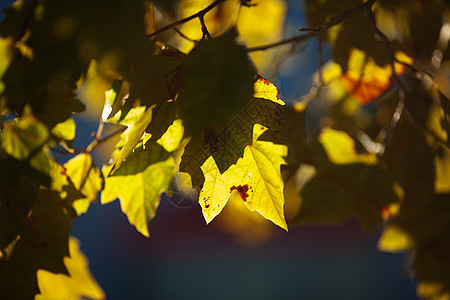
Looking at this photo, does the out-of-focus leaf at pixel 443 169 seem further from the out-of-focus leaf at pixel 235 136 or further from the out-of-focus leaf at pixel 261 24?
the out-of-focus leaf at pixel 235 136

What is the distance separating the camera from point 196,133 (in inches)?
15.0

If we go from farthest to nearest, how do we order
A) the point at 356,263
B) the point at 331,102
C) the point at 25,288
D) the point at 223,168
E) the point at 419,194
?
the point at 356,263 < the point at 331,102 < the point at 419,194 < the point at 25,288 < the point at 223,168

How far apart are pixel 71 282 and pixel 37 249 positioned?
252mm

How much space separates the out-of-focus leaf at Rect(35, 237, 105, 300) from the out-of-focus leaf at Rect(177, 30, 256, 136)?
544mm

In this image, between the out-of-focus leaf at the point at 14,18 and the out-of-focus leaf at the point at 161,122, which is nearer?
the out-of-focus leaf at the point at 161,122

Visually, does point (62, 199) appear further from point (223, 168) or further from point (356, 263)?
point (356, 263)

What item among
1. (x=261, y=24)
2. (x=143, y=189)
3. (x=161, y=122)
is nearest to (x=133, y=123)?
(x=161, y=122)

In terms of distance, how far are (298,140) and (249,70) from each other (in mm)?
510

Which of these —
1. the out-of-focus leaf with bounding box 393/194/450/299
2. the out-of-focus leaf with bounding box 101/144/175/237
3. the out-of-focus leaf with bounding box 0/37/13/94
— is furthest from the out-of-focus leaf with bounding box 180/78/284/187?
the out-of-focus leaf with bounding box 393/194/450/299

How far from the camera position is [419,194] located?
41.0 inches

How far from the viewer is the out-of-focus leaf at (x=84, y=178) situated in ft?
2.38

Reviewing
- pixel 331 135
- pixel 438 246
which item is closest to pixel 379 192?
pixel 331 135

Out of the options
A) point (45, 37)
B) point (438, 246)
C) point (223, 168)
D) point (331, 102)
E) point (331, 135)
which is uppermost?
point (45, 37)

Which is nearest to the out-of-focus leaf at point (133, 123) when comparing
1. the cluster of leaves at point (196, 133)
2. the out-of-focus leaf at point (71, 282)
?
the cluster of leaves at point (196, 133)
